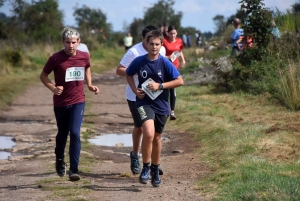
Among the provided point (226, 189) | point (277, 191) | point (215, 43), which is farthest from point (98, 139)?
point (215, 43)

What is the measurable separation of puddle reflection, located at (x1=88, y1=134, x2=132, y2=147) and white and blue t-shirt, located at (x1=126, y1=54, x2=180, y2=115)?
3.87 m

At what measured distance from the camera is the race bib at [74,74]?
7.86 metres

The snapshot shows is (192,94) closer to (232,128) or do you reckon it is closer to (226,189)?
(232,128)

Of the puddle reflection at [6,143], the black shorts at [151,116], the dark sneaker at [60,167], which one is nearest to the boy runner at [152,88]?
the black shorts at [151,116]

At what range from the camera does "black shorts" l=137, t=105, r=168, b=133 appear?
7367mm

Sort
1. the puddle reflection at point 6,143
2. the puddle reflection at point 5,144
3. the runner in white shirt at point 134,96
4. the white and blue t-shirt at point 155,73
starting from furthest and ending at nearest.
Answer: the puddle reflection at point 6,143
the puddle reflection at point 5,144
the runner in white shirt at point 134,96
the white and blue t-shirt at point 155,73

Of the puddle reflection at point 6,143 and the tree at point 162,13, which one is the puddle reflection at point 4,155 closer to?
the puddle reflection at point 6,143

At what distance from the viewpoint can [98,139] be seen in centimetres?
1186

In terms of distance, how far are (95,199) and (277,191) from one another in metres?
1.91

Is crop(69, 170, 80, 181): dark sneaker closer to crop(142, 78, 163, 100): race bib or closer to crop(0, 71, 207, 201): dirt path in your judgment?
crop(0, 71, 207, 201): dirt path

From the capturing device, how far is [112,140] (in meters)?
11.8

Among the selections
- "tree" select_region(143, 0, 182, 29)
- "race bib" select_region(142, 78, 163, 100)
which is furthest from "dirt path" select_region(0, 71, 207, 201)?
"tree" select_region(143, 0, 182, 29)

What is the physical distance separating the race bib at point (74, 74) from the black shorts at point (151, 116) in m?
0.94

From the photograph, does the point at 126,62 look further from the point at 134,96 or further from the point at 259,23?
the point at 259,23
